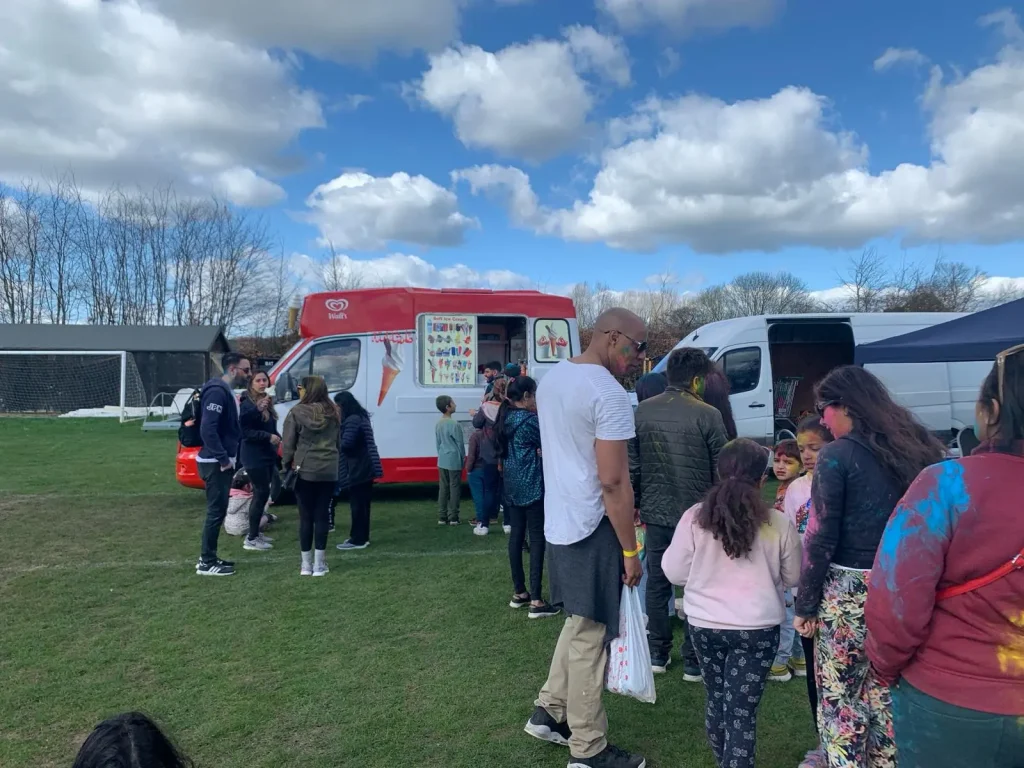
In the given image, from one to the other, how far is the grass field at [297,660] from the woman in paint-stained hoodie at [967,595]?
1.92 metres

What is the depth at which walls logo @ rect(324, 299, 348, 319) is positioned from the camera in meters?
9.50

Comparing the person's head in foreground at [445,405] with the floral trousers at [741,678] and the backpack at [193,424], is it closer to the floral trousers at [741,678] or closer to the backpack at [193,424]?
the backpack at [193,424]

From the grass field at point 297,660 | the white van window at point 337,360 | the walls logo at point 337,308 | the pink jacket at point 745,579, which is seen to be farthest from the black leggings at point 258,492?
the pink jacket at point 745,579

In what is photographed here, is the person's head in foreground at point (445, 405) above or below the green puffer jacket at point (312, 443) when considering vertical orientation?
above

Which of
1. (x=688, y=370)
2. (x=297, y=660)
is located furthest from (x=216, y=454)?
(x=688, y=370)

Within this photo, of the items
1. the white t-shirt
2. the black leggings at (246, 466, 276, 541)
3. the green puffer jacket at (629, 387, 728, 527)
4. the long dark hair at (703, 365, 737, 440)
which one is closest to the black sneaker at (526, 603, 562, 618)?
the green puffer jacket at (629, 387, 728, 527)

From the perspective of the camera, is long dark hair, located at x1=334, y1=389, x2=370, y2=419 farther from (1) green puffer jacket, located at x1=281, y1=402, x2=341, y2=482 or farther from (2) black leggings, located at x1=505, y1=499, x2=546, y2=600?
(2) black leggings, located at x1=505, y1=499, x2=546, y2=600

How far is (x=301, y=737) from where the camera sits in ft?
11.7

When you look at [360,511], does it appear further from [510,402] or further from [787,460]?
[787,460]

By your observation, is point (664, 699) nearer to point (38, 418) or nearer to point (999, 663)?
point (999, 663)

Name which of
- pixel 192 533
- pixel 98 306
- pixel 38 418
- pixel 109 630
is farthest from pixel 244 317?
pixel 109 630

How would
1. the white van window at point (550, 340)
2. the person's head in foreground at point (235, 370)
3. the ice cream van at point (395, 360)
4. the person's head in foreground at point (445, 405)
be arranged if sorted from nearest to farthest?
the person's head in foreground at point (235, 370) → the person's head in foreground at point (445, 405) → the ice cream van at point (395, 360) → the white van window at point (550, 340)

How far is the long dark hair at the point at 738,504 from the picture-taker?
9.21 ft

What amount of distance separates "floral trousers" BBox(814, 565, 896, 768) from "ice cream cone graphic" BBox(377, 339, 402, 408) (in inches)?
292
